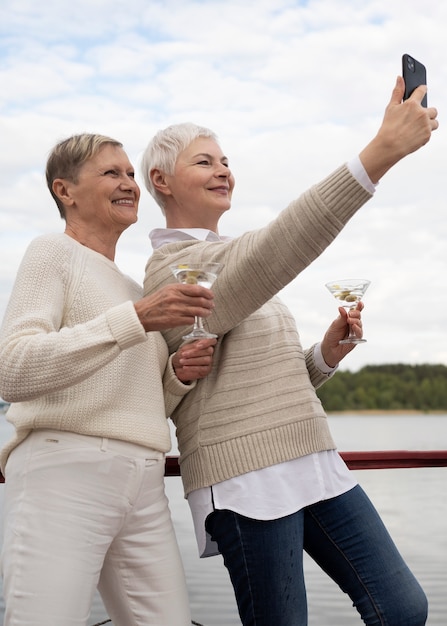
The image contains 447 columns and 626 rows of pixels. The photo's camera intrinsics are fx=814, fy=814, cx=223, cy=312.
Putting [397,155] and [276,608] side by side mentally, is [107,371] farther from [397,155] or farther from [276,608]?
[397,155]

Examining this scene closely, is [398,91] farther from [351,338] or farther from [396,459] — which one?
[396,459]

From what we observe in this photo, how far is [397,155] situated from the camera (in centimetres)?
187

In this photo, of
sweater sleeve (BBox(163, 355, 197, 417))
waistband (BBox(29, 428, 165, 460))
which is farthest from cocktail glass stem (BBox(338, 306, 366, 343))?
waistband (BBox(29, 428, 165, 460))

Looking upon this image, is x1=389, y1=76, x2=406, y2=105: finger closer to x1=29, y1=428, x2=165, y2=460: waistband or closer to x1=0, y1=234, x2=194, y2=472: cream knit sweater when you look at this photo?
x1=0, y1=234, x2=194, y2=472: cream knit sweater

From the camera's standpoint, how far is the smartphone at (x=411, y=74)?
1.93 m

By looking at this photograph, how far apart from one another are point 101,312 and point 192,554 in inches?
215

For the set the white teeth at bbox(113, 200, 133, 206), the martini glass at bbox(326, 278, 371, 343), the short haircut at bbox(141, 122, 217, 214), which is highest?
the short haircut at bbox(141, 122, 217, 214)

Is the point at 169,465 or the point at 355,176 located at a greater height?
the point at 355,176

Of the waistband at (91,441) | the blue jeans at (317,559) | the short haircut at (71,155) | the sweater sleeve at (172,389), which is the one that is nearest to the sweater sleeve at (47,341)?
the waistband at (91,441)

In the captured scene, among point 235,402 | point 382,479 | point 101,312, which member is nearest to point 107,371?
point 101,312

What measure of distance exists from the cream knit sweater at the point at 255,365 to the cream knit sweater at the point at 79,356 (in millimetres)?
110

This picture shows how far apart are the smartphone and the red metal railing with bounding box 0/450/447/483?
1333 mm

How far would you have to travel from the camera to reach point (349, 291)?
2.45m

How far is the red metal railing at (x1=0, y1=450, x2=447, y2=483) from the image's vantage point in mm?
2838
